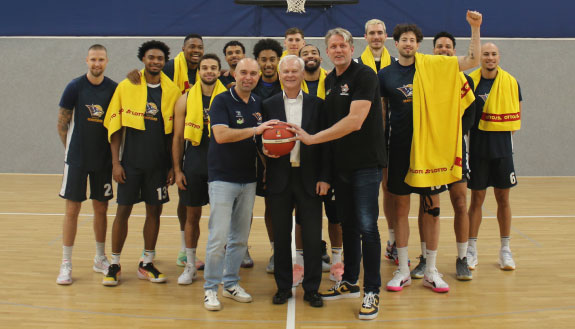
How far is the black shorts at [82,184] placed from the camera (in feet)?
13.3

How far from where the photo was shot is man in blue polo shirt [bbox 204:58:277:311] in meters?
3.49

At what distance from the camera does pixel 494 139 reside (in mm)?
4309

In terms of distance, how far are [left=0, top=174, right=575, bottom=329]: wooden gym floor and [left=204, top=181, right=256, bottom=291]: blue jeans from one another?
0.75 feet

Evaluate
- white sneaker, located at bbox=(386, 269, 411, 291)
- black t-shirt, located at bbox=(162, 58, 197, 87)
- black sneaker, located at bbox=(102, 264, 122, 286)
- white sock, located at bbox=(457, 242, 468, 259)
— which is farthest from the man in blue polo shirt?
white sock, located at bbox=(457, 242, 468, 259)

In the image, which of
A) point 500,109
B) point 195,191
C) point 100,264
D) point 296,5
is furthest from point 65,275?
point 296,5

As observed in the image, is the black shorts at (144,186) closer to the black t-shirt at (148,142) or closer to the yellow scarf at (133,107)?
the black t-shirt at (148,142)

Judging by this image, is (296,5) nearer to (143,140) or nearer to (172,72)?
(172,72)

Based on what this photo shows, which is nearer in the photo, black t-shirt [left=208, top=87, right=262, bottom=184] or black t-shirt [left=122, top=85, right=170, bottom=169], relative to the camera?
black t-shirt [left=208, top=87, right=262, bottom=184]

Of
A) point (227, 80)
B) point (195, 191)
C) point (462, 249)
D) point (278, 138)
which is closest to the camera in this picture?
point (278, 138)

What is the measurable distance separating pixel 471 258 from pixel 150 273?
257cm

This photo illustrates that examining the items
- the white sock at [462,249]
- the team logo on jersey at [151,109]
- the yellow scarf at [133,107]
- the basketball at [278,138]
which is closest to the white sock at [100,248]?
the yellow scarf at [133,107]

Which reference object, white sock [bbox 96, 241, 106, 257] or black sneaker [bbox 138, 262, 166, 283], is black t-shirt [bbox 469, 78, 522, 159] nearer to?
black sneaker [bbox 138, 262, 166, 283]

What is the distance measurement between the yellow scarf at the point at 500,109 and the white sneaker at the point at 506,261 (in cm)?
100

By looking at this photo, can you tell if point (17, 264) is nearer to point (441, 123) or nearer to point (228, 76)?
point (228, 76)
